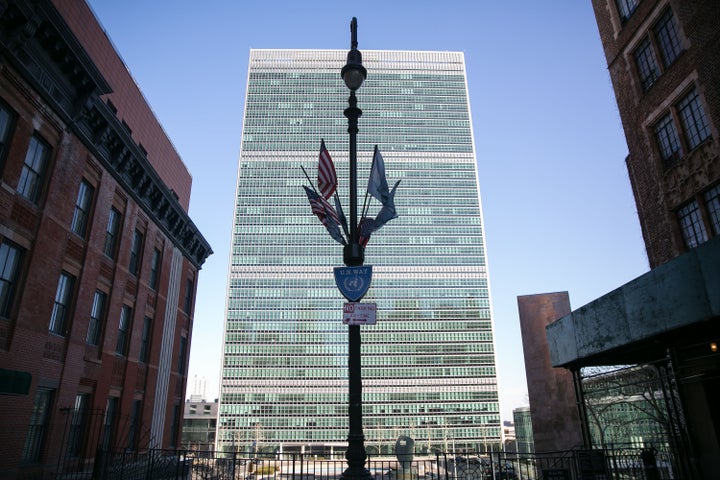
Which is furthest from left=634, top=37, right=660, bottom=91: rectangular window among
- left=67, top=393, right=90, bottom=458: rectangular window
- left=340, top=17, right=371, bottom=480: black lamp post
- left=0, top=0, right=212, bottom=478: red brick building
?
left=67, top=393, right=90, bottom=458: rectangular window

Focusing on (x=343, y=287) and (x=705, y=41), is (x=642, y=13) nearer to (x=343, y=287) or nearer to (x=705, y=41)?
(x=705, y=41)

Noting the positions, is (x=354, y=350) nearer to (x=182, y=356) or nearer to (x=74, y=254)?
(x=74, y=254)

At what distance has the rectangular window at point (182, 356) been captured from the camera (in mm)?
31203

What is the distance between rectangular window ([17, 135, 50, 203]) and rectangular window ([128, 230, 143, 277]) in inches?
320

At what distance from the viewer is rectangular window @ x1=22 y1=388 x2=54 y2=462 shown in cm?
1533

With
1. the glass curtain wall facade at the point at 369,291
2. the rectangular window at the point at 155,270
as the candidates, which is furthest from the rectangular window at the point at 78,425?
the glass curtain wall facade at the point at 369,291

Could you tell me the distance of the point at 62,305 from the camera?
17.8 meters

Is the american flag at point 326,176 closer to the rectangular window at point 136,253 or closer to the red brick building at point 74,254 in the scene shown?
the red brick building at point 74,254

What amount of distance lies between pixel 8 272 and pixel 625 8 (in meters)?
23.8

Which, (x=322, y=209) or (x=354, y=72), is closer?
(x=354, y=72)

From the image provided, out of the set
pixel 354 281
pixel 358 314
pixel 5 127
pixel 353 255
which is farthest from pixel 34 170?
pixel 358 314

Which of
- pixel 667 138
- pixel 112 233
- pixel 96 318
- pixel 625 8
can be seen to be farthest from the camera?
pixel 112 233

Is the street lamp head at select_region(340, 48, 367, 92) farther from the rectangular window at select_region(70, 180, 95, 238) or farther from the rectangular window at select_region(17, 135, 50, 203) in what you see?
the rectangular window at select_region(70, 180, 95, 238)

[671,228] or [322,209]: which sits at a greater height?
[671,228]
